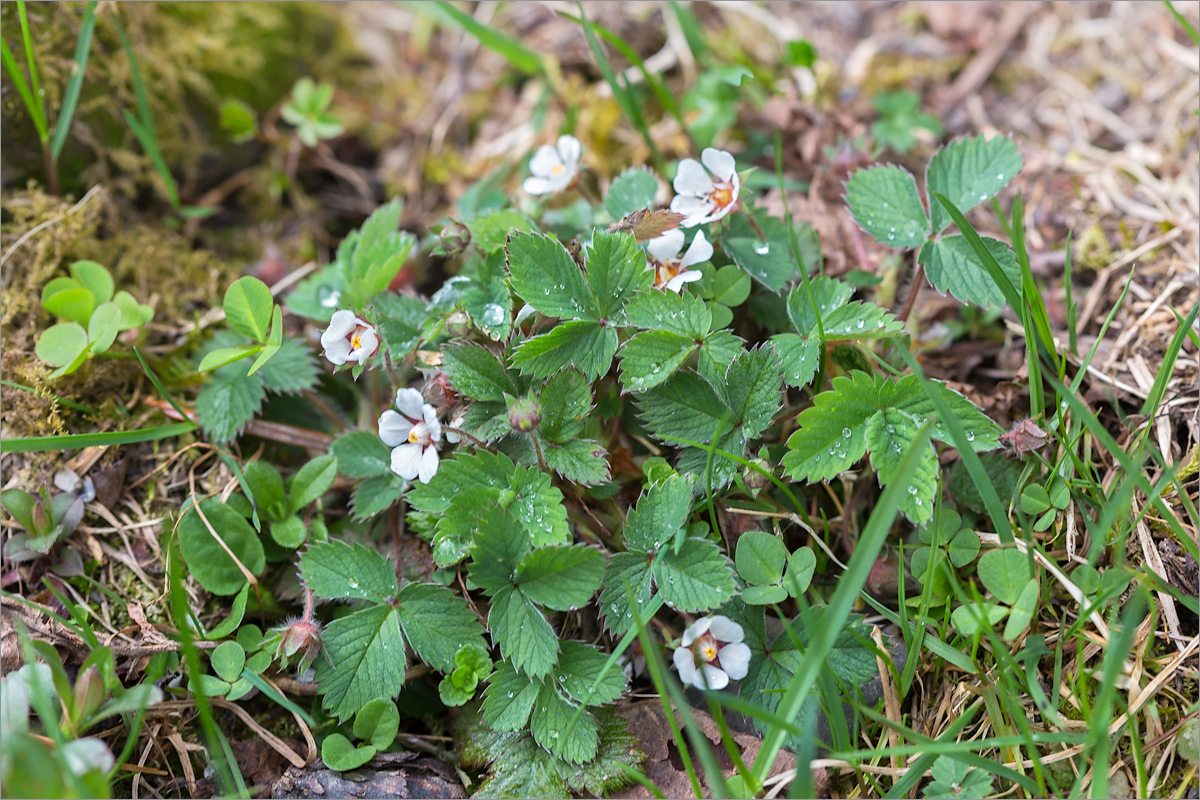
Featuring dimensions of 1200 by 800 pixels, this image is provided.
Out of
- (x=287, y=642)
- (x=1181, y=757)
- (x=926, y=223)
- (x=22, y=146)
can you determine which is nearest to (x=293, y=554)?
Result: (x=287, y=642)

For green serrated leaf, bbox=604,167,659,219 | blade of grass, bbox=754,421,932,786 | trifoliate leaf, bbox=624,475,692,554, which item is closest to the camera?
blade of grass, bbox=754,421,932,786

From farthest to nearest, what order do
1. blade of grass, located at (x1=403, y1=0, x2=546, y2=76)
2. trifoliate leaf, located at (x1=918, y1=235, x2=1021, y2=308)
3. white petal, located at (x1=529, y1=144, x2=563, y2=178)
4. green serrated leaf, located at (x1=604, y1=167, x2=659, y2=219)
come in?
blade of grass, located at (x1=403, y1=0, x2=546, y2=76)
white petal, located at (x1=529, y1=144, x2=563, y2=178)
green serrated leaf, located at (x1=604, y1=167, x2=659, y2=219)
trifoliate leaf, located at (x1=918, y1=235, x2=1021, y2=308)

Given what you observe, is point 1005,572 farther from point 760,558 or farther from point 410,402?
point 410,402

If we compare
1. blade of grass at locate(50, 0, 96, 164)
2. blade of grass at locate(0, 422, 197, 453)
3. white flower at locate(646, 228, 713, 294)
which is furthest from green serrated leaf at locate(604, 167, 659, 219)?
blade of grass at locate(50, 0, 96, 164)

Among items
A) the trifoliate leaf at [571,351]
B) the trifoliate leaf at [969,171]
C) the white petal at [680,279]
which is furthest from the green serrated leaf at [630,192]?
the trifoliate leaf at [969,171]

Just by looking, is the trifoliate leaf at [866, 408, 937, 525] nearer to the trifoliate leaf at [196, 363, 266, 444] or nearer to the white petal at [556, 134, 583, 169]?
the white petal at [556, 134, 583, 169]

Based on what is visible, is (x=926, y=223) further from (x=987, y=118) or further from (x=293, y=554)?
(x=293, y=554)
